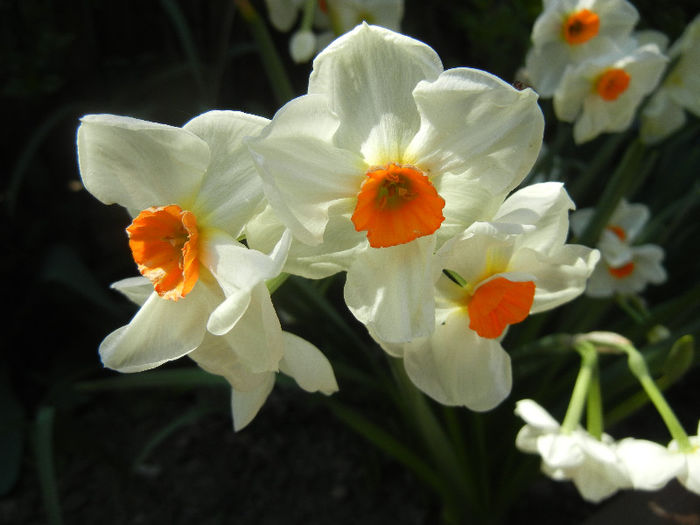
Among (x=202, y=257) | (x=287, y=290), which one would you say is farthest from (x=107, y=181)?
(x=287, y=290)

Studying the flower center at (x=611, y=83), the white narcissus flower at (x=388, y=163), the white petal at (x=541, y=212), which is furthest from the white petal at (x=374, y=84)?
the flower center at (x=611, y=83)

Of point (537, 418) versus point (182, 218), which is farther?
point (537, 418)

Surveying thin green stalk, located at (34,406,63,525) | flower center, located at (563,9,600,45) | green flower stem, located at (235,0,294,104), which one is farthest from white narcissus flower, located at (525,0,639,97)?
thin green stalk, located at (34,406,63,525)

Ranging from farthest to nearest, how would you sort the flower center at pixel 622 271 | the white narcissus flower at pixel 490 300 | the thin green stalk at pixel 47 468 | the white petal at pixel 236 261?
the flower center at pixel 622 271 < the thin green stalk at pixel 47 468 < the white narcissus flower at pixel 490 300 < the white petal at pixel 236 261

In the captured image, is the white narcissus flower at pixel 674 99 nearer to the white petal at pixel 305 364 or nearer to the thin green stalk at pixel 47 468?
the white petal at pixel 305 364

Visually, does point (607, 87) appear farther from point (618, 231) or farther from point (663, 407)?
point (663, 407)

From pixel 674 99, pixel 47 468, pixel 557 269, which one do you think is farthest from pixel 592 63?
pixel 47 468
